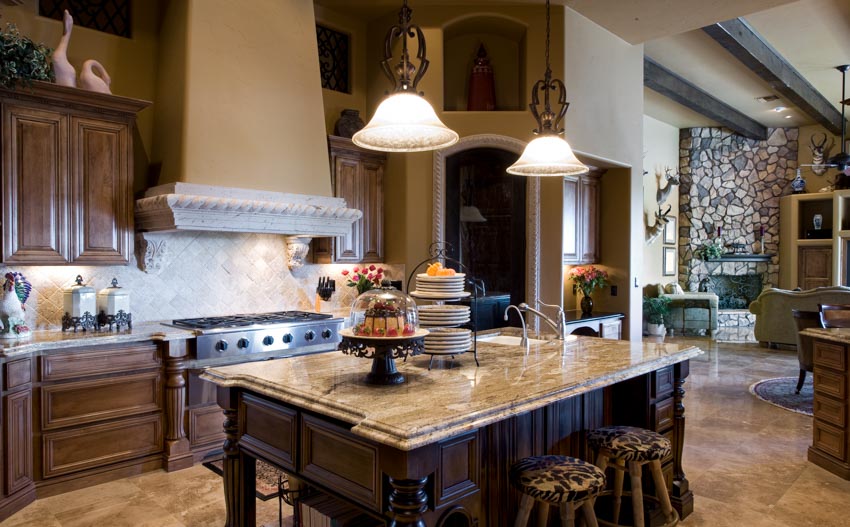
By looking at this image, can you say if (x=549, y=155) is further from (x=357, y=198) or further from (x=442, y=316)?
(x=357, y=198)

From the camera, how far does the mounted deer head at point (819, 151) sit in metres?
11.0

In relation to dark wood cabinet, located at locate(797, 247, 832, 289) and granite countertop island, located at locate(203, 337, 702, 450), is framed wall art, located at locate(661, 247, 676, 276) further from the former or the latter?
granite countertop island, located at locate(203, 337, 702, 450)

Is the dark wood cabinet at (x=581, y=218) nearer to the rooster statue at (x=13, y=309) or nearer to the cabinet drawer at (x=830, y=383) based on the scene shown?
the cabinet drawer at (x=830, y=383)

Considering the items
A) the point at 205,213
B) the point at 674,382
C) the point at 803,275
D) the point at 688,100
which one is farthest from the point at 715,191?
the point at 205,213

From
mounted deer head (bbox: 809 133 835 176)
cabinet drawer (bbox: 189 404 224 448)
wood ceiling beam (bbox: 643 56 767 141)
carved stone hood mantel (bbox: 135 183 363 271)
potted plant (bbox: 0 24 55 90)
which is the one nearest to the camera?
potted plant (bbox: 0 24 55 90)

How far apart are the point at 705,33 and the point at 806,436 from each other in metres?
4.34

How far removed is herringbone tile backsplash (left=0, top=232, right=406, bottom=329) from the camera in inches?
161

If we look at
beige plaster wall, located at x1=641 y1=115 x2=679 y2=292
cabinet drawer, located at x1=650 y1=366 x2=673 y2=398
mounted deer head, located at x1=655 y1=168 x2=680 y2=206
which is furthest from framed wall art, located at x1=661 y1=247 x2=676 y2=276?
cabinet drawer, located at x1=650 y1=366 x2=673 y2=398

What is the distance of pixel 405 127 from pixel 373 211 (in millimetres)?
3318

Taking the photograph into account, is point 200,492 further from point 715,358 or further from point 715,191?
point 715,191

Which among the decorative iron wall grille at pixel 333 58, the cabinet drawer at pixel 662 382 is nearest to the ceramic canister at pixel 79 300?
the decorative iron wall grille at pixel 333 58

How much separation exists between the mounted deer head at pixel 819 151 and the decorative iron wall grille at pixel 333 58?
986cm

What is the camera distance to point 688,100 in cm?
876

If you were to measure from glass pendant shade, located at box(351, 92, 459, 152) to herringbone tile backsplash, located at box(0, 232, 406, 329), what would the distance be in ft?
8.80
